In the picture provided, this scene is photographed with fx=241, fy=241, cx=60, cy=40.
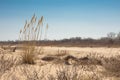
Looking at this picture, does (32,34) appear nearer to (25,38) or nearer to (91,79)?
(25,38)

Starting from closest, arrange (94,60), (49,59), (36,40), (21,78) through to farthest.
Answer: (21,78) < (94,60) < (36,40) < (49,59)

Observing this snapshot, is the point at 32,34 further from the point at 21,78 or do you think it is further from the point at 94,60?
the point at 21,78

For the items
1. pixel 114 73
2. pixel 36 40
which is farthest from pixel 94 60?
pixel 36 40

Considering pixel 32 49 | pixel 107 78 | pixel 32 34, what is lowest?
pixel 107 78

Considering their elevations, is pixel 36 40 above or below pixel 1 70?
above

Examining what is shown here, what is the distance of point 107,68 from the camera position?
5.38m

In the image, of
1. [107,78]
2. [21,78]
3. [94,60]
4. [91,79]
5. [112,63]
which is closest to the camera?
[91,79]

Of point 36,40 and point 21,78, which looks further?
point 36,40

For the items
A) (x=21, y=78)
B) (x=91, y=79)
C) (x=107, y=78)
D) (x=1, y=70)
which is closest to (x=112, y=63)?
(x=107, y=78)

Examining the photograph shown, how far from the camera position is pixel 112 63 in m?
5.30

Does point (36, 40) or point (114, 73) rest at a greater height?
point (36, 40)

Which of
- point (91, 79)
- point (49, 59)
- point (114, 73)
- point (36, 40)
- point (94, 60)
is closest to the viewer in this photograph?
point (91, 79)

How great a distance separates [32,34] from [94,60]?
6.14 ft

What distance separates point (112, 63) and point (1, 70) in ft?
8.21
